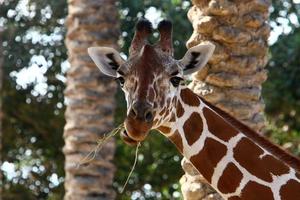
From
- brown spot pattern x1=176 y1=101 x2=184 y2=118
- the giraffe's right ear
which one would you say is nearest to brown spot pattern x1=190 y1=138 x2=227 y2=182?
brown spot pattern x1=176 y1=101 x2=184 y2=118

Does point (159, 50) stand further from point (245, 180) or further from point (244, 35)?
point (244, 35)

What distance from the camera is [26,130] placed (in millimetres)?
15086

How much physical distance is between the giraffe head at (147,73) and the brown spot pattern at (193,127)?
0.23m

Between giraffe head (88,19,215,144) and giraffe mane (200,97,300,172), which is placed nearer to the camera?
giraffe head (88,19,215,144)

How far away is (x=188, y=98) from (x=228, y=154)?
454mm

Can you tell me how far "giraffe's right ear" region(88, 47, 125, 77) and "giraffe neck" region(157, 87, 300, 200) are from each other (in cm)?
46

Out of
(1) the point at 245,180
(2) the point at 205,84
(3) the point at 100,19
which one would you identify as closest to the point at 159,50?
(1) the point at 245,180

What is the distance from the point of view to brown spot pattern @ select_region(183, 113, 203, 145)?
6.02 metres

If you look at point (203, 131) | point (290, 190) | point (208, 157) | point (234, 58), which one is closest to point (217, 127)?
point (203, 131)

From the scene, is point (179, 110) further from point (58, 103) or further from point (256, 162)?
point (58, 103)

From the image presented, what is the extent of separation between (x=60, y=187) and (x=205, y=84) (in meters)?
7.80

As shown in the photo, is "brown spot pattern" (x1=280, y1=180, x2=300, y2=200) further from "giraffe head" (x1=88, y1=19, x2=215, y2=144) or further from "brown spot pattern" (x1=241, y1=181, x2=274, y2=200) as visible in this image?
"giraffe head" (x1=88, y1=19, x2=215, y2=144)

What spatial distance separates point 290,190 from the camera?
5.88 metres

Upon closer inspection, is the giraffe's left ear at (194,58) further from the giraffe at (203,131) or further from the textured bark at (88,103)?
the textured bark at (88,103)
